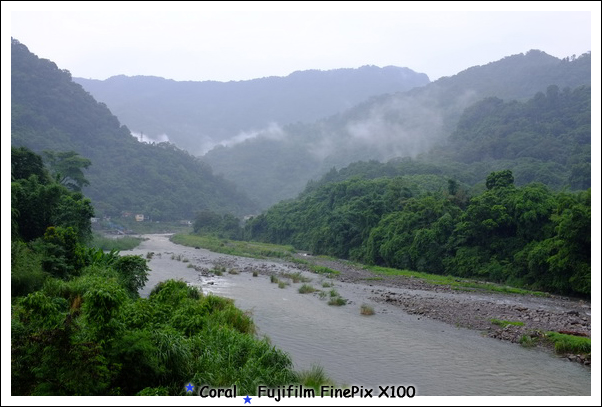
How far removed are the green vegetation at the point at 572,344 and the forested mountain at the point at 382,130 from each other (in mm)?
112602

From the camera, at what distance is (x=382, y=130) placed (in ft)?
506

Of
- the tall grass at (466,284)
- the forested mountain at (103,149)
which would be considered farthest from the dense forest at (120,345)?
the forested mountain at (103,149)

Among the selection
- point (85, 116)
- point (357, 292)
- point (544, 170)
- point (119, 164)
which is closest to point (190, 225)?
point (119, 164)

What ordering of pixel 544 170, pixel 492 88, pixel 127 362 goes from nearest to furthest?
pixel 127 362
pixel 544 170
pixel 492 88

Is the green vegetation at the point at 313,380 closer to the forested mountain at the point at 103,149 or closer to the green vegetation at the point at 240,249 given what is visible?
the green vegetation at the point at 240,249

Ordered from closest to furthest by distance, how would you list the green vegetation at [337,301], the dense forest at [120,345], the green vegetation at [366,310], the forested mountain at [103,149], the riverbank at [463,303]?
the dense forest at [120,345], the riverbank at [463,303], the green vegetation at [366,310], the green vegetation at [337,301], the forested mountain at [103,149]

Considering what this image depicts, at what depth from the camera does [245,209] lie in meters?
117

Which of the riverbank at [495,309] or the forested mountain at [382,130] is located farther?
the forested mountain at [382,130]

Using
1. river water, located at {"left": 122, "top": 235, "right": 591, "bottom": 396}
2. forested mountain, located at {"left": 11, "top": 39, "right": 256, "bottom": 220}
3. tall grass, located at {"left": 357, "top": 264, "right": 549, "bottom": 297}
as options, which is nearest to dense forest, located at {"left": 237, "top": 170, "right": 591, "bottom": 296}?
tall grass, located at {"left": 357, "top": 264, "right": 549, "bottom": 297}

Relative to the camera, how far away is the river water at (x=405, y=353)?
12.5 m

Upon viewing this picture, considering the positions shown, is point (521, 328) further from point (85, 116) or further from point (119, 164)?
point (85, 116)

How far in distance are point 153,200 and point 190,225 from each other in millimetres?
8592

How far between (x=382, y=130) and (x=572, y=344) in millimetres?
142762

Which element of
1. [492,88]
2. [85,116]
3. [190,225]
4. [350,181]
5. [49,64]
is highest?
[492,88]
